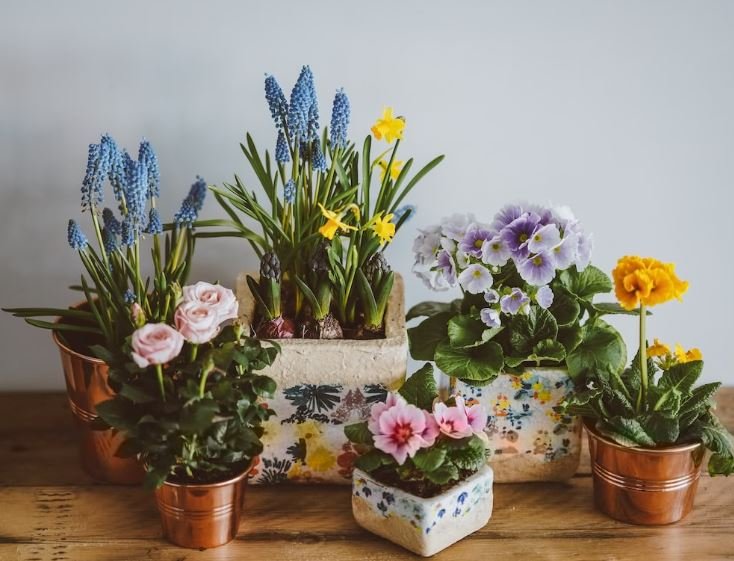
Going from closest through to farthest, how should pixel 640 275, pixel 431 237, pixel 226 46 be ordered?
1. pixel 640 275
2. pixel 431 237
3. pixel 226 46

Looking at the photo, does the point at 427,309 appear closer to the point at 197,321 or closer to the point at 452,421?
the point at 452,421

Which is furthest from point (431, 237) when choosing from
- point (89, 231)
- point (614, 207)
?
point (89, 231)

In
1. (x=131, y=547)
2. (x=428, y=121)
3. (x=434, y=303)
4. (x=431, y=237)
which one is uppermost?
(x=428, y=121)

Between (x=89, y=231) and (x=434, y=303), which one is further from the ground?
(x=89, y=231)

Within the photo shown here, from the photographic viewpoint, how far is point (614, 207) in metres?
1.57

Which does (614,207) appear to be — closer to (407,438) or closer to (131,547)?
(407,438)

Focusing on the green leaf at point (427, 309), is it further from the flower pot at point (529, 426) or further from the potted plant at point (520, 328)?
the flower pot at point (529, 426)

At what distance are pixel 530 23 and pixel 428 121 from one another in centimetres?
21

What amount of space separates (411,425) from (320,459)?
0.21 meters

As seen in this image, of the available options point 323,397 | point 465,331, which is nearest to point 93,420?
point 323,397

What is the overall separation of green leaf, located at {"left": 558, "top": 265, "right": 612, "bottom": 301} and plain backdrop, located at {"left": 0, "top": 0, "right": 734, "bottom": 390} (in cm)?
21

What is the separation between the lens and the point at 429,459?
118 centimetres

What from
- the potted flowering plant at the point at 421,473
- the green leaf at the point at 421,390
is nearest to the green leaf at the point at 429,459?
the potted flowering plant at the point at 421,473

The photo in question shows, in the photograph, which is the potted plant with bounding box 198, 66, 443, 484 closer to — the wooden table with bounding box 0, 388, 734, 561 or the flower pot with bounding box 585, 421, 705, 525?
the wooden table with bounding box 0, 388, 734, 561
